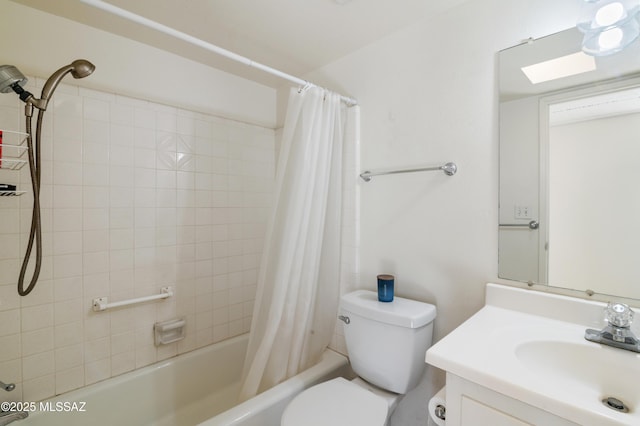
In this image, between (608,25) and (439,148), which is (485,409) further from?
(608,25)

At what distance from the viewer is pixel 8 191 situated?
116 cm

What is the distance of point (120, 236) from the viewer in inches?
63.6

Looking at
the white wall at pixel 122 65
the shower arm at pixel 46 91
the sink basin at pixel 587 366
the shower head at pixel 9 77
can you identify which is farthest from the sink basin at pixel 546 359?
the white wall at pixel 122 65

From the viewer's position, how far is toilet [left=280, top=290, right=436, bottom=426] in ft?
3.59

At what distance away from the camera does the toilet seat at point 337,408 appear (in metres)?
1.06

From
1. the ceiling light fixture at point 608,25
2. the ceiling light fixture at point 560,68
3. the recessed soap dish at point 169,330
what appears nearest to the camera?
the ceiling light fixture at point 608,25

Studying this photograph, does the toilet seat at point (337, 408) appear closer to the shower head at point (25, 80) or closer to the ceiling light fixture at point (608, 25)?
the ceiling light fixture at point (608, 25)

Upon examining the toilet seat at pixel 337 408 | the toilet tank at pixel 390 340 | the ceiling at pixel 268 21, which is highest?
the ceiling at pixel 268 21

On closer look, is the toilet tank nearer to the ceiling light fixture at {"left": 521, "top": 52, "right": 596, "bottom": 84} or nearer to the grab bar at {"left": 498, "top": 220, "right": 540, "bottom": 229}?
the grab bar at {"left": 498, "top": 220, "right": 540, "bottom": 229}

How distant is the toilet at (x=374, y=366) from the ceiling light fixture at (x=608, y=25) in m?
1.11

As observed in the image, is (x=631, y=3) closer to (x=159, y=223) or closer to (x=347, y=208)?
(x=347, y=208)

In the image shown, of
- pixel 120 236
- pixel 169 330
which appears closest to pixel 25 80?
pixel 120 236

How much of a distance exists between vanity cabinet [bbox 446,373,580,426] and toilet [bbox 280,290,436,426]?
1.32ft

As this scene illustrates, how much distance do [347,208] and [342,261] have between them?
32 cm
